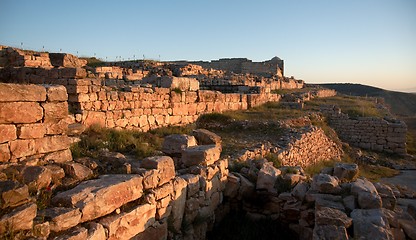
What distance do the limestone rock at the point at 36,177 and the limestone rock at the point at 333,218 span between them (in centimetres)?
365

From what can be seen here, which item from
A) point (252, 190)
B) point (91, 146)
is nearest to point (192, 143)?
point (252, 190)

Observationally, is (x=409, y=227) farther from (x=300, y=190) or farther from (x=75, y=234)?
(x=75, y=234)

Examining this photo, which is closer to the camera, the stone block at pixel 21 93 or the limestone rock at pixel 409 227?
the stone block at pixel 21 93

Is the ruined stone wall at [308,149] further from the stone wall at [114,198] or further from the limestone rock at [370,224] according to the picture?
the limestone rock at [370,224]

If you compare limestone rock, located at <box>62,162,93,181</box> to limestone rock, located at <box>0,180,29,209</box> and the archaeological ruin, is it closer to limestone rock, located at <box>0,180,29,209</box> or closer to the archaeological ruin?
the archaeological ruin

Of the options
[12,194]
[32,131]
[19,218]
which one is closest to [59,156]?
Result: [32,131]

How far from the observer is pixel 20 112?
418cm

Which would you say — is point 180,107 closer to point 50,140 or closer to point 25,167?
point 50,140

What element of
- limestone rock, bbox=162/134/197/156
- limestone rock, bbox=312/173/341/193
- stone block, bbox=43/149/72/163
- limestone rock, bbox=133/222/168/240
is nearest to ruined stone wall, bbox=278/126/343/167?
limestone rock, bbox=312/173/341/193

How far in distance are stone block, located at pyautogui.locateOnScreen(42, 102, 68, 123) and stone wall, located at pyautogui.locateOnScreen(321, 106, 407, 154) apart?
17.4m

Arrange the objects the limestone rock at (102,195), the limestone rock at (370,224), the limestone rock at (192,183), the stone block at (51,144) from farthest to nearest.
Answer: the limestone rock at (192,183) → the stone block at (51,144) → the limestone rock at (370,224) → the limestone rock at (102,195)

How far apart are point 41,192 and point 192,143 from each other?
3.59 metres

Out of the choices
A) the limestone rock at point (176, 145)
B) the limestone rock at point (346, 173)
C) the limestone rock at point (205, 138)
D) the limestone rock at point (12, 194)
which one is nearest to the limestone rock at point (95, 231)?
the limestone rock at point (12, 194)

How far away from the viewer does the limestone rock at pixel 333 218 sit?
15.1 feet
